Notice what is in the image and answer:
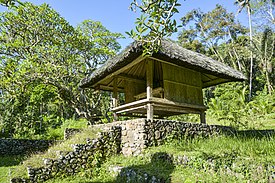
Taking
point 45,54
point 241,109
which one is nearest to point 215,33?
point 241,109

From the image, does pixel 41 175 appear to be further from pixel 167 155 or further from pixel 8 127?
pixel 8 127

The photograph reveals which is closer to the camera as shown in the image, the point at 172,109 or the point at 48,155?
the point at 48,155

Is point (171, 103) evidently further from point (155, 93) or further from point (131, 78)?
point (131, 78)

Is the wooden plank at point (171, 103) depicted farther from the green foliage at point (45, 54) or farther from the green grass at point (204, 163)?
the green foliage at point (45, 54)

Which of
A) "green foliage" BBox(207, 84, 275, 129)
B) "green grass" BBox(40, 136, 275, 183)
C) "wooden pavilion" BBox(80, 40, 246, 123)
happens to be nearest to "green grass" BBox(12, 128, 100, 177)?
"green grass" BBox(40, 136, 275, 183)

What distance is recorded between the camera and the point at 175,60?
7.03 metres

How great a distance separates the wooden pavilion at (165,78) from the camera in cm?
709

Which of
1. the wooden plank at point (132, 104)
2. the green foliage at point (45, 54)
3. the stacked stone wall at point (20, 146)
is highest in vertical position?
the green foliage at point (45, 54)

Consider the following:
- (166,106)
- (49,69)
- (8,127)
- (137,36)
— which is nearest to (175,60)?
(166,106)

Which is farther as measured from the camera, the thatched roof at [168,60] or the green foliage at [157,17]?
the thatched roof at [168,60]

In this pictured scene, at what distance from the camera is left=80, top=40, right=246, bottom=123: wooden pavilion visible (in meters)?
7.09

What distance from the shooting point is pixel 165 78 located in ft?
25.4

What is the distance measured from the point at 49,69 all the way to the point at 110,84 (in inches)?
145

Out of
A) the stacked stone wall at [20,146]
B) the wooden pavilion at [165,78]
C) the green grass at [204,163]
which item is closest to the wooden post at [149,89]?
the wooden pavilion at [165,78]
